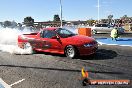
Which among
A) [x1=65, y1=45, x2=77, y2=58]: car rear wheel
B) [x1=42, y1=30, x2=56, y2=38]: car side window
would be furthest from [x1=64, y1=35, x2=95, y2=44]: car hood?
[x1=42, y1=30, x2=56, y2=38]: car side window

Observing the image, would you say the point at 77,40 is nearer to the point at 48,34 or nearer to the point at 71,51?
the point at 71,51

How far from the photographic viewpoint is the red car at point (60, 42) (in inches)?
530

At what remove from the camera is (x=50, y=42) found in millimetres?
14695

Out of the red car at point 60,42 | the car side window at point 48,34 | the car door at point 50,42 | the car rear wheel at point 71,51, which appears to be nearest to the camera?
the red car at point 60,42

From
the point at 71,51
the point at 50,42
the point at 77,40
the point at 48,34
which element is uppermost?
the point at 48,34

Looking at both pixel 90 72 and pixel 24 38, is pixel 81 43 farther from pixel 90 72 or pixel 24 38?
pixel 24 38

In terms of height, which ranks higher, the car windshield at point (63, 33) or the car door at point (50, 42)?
the car windshield at point (63, 33)

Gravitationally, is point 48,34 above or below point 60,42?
above

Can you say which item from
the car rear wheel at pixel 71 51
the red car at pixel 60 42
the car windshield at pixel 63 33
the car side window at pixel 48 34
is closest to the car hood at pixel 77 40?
the red car at pixel 60 42

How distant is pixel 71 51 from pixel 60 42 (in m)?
0.87

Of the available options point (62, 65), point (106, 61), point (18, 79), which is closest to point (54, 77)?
point (18, 79)

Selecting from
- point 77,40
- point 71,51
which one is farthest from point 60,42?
point 77,40

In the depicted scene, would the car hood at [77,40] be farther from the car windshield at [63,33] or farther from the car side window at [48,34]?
the car side window at [48,34]

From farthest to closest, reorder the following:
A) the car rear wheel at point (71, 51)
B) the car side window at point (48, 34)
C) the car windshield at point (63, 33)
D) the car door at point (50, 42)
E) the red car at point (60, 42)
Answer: the car side window at point (48, 34) < the car windshield at point (63, 33) < the car door at point (50, 42) < the car rear wheel at point (71, 51) < the red car at point (60, 42)
